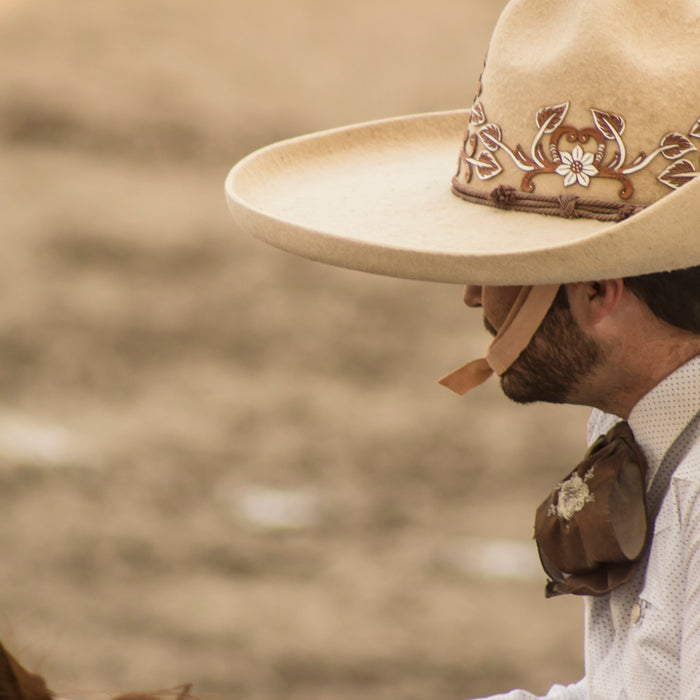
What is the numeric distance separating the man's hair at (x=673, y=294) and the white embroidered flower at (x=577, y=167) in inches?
6.9

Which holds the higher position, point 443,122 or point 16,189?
point 443,122

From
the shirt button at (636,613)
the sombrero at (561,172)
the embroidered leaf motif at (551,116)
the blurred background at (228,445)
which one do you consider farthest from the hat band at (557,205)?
the blurred background at (228,445)

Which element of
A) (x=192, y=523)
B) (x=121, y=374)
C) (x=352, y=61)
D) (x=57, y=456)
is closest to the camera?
(x=192, y=523)

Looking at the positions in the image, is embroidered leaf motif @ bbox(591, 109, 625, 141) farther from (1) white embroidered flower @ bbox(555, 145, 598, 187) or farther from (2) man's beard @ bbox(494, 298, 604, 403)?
(2) man's beard @ bbox(494, 298, 604, 403)

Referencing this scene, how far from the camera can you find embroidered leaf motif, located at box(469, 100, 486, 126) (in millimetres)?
2004

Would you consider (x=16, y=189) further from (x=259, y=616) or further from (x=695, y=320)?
(x=695, y=320)

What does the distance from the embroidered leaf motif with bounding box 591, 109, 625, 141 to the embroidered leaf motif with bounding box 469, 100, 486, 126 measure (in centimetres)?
23

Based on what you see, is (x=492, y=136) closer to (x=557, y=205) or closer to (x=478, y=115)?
(x=478, y=115)

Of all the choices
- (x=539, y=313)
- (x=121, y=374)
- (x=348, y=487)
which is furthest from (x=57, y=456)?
(x=539, y=313)

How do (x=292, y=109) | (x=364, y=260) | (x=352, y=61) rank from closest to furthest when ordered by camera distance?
(x=364, y=260), (x=292, y=109), (x=352, y=61)

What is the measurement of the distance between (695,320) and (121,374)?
518 centimetres

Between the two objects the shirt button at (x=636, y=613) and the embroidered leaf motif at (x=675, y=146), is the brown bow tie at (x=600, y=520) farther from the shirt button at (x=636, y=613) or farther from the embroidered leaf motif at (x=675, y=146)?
the embroidered leaf motif at (x=675, y=146)

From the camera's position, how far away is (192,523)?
5.56 m

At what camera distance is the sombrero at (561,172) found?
169cm
